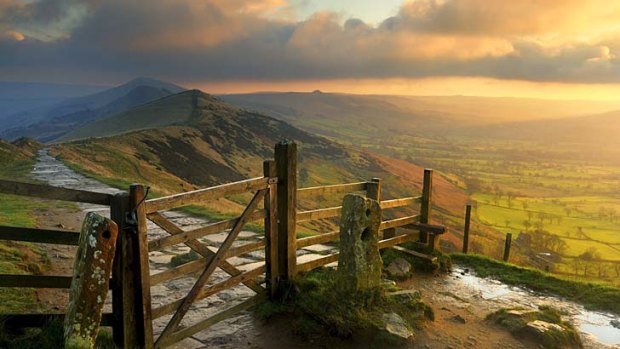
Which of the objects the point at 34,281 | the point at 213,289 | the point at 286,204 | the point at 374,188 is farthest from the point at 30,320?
the point at 374,188

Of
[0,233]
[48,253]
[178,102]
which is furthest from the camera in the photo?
[178,102]

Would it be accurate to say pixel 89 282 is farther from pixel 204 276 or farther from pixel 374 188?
pixel 374 188

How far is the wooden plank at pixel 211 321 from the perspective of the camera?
19.7 ft

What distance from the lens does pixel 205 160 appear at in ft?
211

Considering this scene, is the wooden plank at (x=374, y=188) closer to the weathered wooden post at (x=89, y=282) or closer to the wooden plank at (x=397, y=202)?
the wooden plank at (x=397, y=202)

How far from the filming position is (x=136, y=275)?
5402 mm

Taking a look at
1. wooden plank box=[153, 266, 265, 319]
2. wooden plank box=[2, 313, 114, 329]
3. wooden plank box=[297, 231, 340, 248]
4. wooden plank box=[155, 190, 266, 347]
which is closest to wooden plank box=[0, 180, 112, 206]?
wooden plank box=[2, 313, 114, 329]

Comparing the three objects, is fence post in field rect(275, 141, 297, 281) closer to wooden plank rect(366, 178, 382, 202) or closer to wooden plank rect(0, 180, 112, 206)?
wooden plank rect(366, 178, 382, 202)

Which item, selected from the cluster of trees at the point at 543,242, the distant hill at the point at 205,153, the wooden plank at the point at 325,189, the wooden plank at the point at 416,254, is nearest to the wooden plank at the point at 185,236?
the wooden plank at the point at 325,189

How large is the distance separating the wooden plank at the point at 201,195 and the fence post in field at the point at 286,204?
1.27 ft

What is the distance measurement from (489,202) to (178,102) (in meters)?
94.3

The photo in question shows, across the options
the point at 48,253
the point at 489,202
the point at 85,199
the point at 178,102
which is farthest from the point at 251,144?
the point at 85,199

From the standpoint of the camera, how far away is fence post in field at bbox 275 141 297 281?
7648 mm

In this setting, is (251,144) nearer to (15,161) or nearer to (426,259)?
(15,161)
